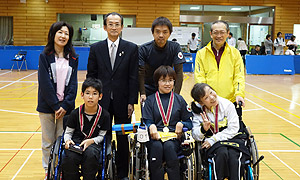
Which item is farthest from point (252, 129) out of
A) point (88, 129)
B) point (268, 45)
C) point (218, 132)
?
point (268, 45)

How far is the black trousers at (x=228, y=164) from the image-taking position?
275cm

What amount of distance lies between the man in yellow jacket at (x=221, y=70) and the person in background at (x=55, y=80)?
1.25 metres

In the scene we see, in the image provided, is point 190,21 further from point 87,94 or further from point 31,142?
point 87,94

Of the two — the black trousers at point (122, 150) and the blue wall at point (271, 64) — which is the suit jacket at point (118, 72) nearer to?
the black trousers at point (122, 150)

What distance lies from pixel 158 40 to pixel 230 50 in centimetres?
73

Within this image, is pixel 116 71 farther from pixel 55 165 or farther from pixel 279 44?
pixel 279 44

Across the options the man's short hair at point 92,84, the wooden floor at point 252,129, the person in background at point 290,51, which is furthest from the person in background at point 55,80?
the person in background at point 290,51

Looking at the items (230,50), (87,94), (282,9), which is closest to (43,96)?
(87,94)

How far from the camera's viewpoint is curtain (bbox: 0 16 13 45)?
18312 millimetres

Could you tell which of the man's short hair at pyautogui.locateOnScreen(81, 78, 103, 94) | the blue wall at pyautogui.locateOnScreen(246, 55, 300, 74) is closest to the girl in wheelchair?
the man's short hair at pyautogui.locateOnScreen(81, 78, 103, 94)

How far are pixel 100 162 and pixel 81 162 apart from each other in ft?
0.51

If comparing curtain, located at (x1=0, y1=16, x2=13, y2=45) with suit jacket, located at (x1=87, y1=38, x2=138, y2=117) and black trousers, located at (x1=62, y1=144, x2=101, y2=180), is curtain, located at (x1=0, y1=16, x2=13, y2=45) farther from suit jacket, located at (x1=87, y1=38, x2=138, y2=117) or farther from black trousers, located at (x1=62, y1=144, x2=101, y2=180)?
black trousers, located at (x1=62, y1=144, x2=101, y2=180)

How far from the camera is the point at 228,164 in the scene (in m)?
2.81

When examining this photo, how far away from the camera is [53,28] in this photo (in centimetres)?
325
